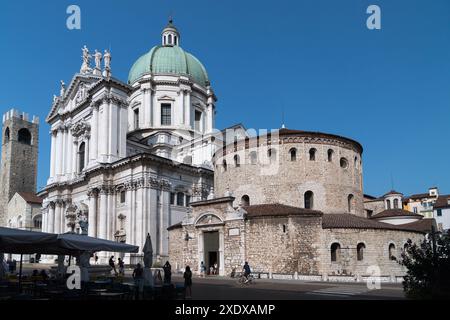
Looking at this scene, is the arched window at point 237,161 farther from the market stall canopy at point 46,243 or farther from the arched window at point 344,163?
the market stall canopy at point 46,243

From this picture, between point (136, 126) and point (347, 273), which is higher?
point (136, 126)

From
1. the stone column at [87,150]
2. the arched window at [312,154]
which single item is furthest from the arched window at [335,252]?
the stone column at [87,150]

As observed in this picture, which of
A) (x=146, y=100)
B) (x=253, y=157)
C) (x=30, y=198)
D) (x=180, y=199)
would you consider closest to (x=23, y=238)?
(x=253, y=157)

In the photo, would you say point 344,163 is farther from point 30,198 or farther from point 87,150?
point 30,198

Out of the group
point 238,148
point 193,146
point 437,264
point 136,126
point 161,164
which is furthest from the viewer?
point 136,126

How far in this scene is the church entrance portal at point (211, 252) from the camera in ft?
108

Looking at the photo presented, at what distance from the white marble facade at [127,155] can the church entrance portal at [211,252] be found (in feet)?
39.5

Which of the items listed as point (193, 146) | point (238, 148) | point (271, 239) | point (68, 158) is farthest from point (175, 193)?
point (271, 239)

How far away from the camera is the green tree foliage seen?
39.8ft

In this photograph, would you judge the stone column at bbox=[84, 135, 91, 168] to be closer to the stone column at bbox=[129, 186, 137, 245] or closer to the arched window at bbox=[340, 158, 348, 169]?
the stone column at bbox=[129, 186, 137, 245]

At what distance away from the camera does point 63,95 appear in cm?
5866
